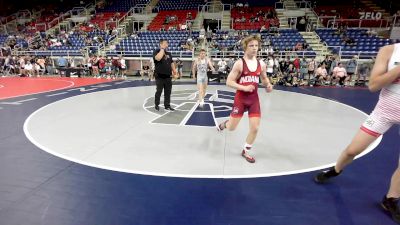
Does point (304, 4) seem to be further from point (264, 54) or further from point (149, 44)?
point (149, 44)

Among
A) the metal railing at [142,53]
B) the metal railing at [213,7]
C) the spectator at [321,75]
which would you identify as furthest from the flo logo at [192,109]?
the metal railing at [213,7]

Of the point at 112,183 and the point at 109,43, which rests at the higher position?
the point at 109,43

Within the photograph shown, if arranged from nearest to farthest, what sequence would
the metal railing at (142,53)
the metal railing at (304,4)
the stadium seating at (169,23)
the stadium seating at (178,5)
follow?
the metal railing at (142,53) < the metal railing at (304,4) < the stadium seating at (169,23) < the stadium seating at (178,5)

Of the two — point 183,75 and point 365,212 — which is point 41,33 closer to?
point 183,75

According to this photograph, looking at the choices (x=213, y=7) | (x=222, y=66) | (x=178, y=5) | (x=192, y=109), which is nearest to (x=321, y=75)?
(x=222, y=66)

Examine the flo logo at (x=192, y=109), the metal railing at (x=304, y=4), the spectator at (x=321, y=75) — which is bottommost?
the flo logo at (x=192, y=109)

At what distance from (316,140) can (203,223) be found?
331 centimetres

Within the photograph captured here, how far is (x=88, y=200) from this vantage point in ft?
10.3

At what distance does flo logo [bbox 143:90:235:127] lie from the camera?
254 inches

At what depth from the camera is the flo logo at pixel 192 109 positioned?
6.46m

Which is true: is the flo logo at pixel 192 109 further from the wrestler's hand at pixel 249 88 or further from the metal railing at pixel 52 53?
the metal railing at pixel 52 53

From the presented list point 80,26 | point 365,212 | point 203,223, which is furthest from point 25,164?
point 80,26

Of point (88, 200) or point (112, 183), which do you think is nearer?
point (88, 200)

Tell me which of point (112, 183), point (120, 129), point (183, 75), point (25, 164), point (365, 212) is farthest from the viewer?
point (183, 75)
